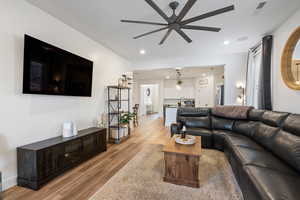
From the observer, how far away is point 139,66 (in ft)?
17.7

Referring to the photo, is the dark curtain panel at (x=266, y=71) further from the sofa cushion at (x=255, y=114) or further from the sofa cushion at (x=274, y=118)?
the sofa cushion at (x=274, y=118)

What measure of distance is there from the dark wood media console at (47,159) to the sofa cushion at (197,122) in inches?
99.1

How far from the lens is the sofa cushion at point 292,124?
174 cm

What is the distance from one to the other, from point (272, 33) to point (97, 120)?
15.7ft

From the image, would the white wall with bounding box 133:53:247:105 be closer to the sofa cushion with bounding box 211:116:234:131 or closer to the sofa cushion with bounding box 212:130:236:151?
the sofa cushion with bounding box 211:116:234:131

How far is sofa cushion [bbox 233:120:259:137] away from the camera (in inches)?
108

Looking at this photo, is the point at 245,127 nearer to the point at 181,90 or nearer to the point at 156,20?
the point at 156,20

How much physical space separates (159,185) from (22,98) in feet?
7.91

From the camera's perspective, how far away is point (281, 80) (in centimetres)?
277

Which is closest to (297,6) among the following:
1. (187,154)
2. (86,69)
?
(187,154)

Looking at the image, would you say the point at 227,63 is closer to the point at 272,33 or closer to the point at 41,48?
the point at 272,33

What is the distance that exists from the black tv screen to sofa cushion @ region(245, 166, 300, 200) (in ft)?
9.94

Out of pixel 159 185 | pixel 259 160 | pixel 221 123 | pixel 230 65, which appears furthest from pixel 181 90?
pixel 159 185

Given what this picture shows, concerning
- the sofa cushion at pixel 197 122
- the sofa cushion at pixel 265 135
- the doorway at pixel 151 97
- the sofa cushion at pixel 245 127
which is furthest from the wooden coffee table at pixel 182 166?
the doorway at pixel 151 97
